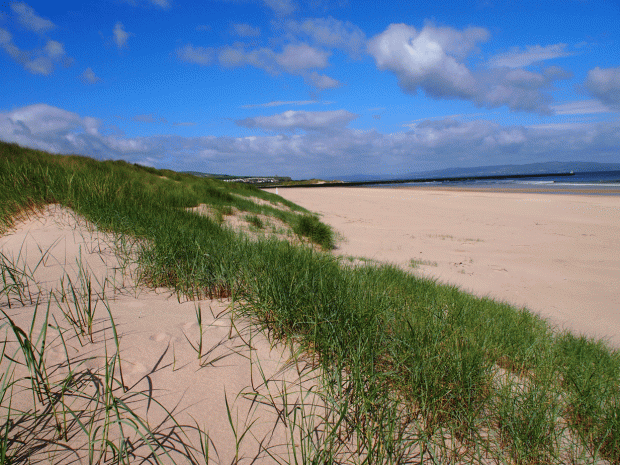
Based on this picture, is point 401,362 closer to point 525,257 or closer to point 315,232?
point 315,232

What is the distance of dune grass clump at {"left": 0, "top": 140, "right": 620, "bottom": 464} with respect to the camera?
126 cm

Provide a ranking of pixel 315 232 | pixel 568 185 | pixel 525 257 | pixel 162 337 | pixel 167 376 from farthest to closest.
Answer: pixel 568 185
pixel 315 232
pixel 525 257
pixel 162 337
pixel 167 376

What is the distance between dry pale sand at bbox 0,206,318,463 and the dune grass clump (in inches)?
2.8

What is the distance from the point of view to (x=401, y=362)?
153 centimetres

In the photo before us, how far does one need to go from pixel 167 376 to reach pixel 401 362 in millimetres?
1086

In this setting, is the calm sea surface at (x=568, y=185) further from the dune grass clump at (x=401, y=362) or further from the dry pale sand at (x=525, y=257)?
the dune grass clump at (x=401, y=362)

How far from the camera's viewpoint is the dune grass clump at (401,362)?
4.14 ft

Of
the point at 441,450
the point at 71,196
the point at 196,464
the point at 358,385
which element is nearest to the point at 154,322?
the point at 196,464

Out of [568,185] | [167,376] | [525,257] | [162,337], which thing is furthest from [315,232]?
[568,185]

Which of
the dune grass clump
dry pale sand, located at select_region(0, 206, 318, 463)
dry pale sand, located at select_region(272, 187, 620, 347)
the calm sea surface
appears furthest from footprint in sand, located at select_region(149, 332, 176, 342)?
the calm sea surface

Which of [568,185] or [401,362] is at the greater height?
[568,185]

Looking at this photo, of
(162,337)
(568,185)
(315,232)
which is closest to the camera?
(162,337)

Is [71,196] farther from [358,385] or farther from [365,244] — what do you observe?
[365,244]

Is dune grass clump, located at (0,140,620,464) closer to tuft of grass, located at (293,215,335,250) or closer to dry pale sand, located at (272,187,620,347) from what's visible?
dry pale sand, located at (272,187,620,347)
